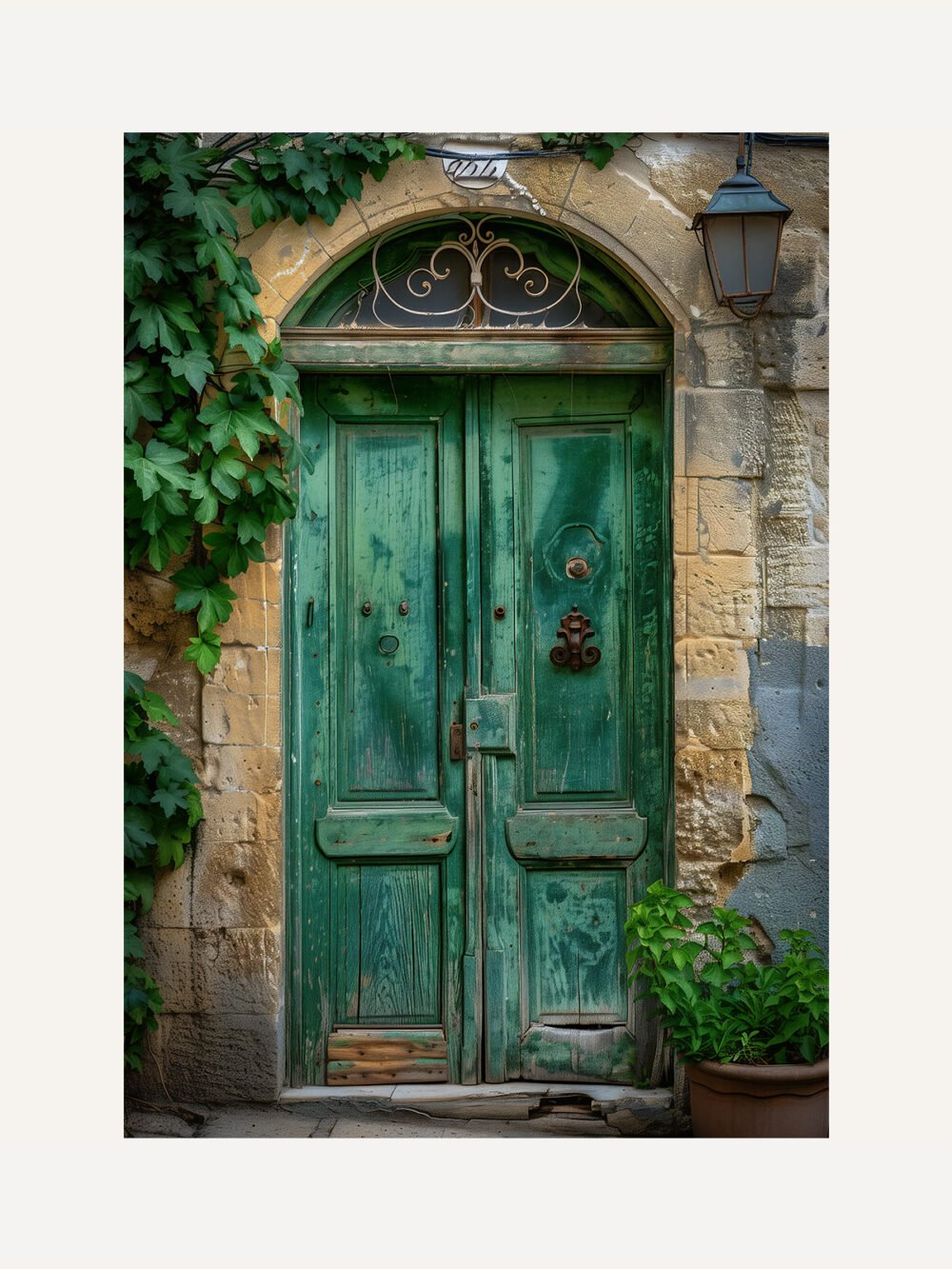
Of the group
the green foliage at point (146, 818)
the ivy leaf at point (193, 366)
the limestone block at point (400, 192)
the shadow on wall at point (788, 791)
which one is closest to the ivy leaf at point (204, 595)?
the green foliage at point (146, 818)

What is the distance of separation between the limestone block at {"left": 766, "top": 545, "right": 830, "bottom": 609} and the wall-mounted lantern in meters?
0.79

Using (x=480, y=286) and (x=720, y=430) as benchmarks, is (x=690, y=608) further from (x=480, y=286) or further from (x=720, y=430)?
(x=480, y=286)

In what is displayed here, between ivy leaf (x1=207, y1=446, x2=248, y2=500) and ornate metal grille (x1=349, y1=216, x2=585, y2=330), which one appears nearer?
ivy leaf (x1=207, y1=446, x2=248, y2=500)

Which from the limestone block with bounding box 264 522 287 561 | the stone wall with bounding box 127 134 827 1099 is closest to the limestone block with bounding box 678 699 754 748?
the stone wall with bounding box 127 134 827 1099

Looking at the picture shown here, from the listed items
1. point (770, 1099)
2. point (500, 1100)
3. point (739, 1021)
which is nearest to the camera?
point (770, 1099)

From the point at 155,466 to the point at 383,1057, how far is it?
78.9 inches

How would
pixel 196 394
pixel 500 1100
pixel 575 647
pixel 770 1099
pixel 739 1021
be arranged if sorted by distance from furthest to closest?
pixel 575 647
pixel 500 1100
pixel 196 394
pixel 739 1021
pixel 770 1099

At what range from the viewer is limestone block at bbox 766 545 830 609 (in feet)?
12.6

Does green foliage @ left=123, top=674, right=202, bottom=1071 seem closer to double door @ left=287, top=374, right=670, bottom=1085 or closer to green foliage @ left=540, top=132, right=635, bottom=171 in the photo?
double door @ left=287, top=374, right=670, bottom=1085

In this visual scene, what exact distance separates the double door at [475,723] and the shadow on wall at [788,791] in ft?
1.03

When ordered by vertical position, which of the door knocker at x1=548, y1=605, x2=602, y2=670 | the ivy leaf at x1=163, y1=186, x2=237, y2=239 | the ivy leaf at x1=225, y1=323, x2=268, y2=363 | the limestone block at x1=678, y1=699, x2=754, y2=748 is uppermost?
the ivy leaf at x1=163, y1=186, x2=237, y2=239

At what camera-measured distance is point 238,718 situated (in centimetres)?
385

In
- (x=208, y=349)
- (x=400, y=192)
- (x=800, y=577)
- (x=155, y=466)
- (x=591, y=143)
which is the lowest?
(x=800, y=577)

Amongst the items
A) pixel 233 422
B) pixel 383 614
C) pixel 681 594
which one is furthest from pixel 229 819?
pixel 681 594
